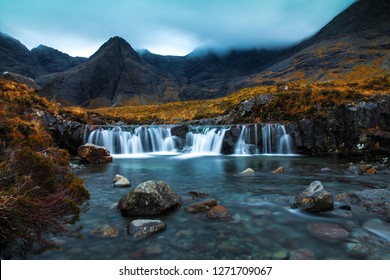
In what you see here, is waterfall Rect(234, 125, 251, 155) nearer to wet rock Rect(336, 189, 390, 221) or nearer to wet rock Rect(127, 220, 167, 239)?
wet rock Rect(336, 189, 390, 221)

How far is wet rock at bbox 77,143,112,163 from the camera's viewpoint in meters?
20.0

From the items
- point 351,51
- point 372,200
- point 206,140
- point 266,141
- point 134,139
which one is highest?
point 351,51

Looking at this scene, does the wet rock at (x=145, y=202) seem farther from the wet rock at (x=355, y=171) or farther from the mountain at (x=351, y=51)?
the mountain at (x=351, y=51)

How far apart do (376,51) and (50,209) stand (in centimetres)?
16080

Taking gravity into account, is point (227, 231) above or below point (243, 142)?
below

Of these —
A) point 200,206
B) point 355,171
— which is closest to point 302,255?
point 200,206

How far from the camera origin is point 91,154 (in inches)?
795

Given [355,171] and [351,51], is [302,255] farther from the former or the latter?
[351,51]

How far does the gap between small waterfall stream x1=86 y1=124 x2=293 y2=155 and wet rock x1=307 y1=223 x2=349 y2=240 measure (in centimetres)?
2003

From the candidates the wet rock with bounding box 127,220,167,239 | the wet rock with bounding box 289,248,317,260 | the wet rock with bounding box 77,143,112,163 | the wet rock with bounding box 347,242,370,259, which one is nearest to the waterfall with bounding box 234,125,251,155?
the wet rock with bounding box 77,143,112,163

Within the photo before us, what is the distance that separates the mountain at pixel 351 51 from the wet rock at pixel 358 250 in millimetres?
118647

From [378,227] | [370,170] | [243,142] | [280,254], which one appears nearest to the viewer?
[280,254]

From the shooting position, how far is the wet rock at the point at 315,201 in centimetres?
795

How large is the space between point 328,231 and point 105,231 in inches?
222
